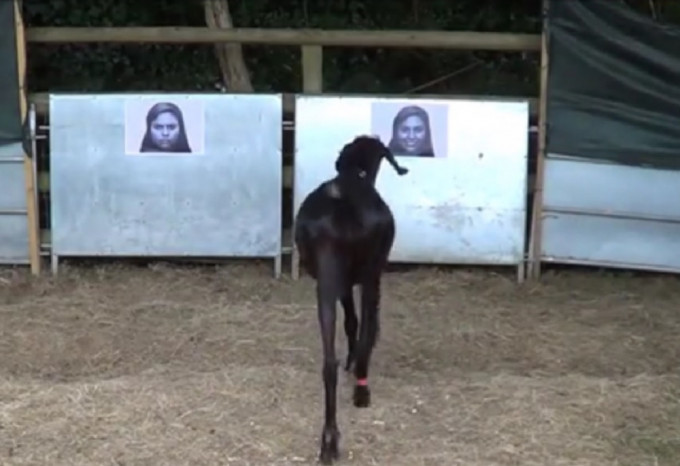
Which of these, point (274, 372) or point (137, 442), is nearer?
point (137, 442)

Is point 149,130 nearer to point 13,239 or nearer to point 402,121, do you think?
point 13,239

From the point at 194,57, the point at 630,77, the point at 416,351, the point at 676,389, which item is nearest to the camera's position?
the point at 676,389

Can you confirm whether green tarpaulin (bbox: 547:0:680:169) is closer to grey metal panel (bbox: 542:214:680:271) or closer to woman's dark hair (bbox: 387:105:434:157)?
grey metal panel (bbox: 542:214:680:271)

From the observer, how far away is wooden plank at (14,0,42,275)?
24.4 ft

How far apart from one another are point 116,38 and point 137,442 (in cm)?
349

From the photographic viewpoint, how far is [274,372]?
5.81 metres

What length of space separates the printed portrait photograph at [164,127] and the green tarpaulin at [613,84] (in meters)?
2.29

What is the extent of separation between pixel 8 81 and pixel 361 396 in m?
3.54

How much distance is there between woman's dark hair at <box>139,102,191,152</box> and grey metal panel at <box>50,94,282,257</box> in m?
0.05

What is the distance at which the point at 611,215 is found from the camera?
7430mm

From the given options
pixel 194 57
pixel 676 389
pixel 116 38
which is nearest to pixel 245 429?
pixel 676 389

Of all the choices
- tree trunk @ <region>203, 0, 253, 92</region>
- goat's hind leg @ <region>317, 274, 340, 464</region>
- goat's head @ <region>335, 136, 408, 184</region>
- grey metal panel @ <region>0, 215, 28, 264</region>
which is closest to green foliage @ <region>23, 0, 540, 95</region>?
tree trunk @ <region>203, 0, 253, 92</region>

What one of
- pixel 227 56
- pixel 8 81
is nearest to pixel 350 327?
pixel 8 81

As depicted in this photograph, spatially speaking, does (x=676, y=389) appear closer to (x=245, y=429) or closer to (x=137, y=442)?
(x=245, y=429)
